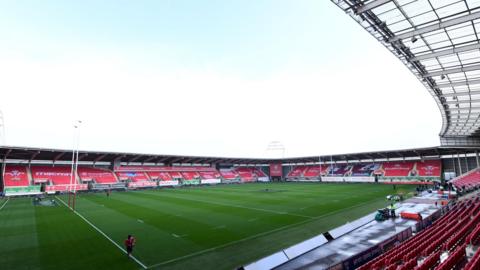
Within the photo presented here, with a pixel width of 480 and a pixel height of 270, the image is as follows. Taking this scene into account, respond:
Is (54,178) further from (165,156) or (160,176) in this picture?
(165,156)

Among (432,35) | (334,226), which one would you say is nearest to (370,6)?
(432,35)

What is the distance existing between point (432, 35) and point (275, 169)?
8284cm

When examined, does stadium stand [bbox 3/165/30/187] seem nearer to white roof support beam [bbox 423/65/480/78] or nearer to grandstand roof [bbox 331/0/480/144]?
grandstand roof [bbox 331/0/480/144]

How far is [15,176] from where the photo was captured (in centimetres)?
4588

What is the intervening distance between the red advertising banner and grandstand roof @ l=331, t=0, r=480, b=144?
243 feet

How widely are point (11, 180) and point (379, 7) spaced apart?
59.4 meters

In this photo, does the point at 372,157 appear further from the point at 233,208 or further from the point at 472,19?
the point at 472,19

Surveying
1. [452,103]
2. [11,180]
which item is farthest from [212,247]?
[11,180]

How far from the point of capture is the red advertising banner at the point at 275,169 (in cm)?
9321

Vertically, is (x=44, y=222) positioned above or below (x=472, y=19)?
below

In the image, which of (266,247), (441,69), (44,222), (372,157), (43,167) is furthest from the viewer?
(372,157)

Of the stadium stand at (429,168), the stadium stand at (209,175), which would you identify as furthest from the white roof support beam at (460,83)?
the stadium stand at (209,175)

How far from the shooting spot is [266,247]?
48.3 feet

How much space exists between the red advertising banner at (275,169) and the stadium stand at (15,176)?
70.5 meters
